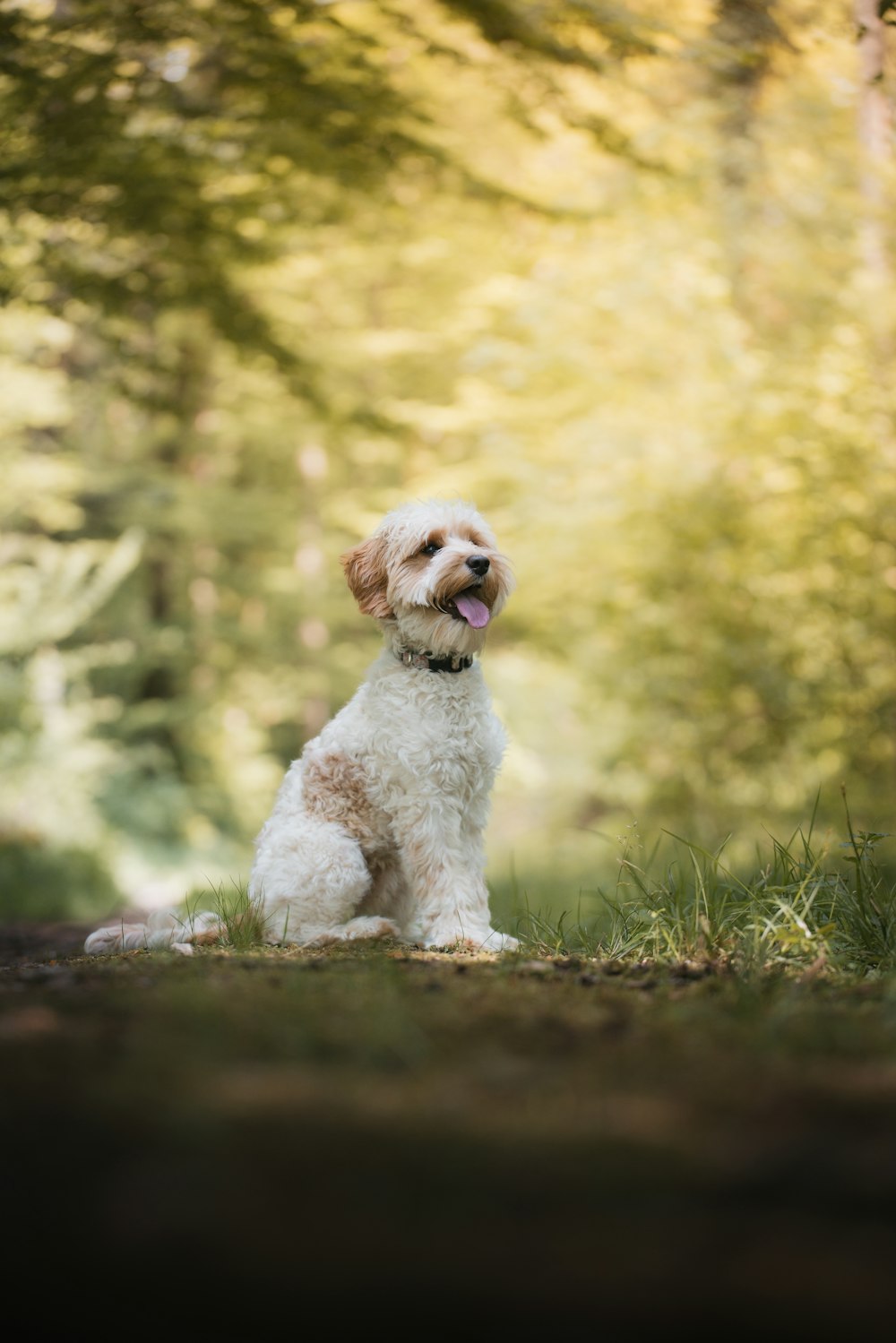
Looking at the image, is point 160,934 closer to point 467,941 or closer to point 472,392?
point 467,941


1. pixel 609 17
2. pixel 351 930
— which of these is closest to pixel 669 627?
pixel 609 17

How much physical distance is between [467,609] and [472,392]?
11213mm

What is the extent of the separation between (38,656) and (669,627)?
21.2 feet

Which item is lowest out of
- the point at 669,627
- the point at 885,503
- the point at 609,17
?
the point at 669,627

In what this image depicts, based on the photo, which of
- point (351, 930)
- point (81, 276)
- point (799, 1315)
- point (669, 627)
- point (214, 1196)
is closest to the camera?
point (799, 1315)

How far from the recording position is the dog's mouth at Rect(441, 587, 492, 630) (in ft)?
14.3

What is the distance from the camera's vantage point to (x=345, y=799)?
4422 mm

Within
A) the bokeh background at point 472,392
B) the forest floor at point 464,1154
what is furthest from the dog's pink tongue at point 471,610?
the forest floor at point 464,1154

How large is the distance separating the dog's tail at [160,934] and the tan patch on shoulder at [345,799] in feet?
1.89

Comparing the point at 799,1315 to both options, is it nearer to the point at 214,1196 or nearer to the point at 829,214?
the point at 214,1196

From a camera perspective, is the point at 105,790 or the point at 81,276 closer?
the point at 81,276

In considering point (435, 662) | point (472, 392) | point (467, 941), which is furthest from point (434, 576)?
point (472, 392)

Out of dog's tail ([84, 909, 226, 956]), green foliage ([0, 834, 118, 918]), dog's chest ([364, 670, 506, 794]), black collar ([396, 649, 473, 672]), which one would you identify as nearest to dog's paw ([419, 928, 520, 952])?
dog's chest ([364, 670, 506, 794])

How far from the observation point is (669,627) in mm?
10711
